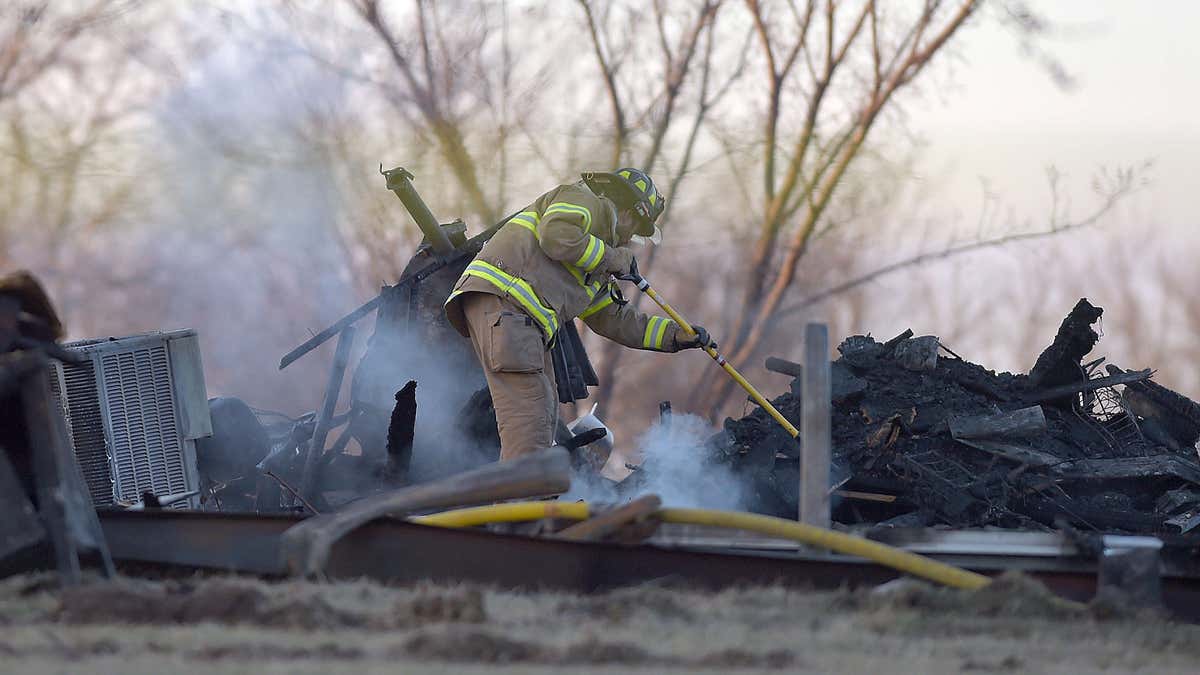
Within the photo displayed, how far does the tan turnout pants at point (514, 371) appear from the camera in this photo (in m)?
6.82

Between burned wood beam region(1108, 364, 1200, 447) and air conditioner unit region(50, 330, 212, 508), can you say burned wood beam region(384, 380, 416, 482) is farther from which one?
burned wood beam region(1108, 364, 1200, 447)

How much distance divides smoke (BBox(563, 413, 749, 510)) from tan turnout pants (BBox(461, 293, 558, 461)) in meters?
0.61

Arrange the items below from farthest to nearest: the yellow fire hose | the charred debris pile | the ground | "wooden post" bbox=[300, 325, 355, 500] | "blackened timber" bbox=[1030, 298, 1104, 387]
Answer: "blackened timber" bbox=[1030, 298, 1104, 387] < "wooden post" bbox=[300, 325, 355, 500] < the charred debris pile < the yellow fire hose < the ground

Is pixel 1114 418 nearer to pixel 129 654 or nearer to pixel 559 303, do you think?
pixel 559 303

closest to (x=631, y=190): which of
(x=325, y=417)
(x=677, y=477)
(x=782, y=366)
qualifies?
(x=782, y=366)

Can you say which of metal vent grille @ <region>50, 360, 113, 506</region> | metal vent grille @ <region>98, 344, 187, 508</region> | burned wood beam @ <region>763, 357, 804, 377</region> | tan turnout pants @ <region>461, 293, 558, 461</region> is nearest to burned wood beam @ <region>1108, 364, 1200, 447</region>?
burned wood beam @ <region>763, 357, 804, 377</region>

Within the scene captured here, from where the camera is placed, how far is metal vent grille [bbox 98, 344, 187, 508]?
22.9ft

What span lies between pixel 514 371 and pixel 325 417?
4.95ft

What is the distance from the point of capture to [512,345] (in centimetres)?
681

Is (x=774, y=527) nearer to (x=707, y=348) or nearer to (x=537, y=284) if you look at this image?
(x=537, y=284)

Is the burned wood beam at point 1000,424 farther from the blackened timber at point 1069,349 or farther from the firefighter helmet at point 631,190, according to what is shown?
the firefighter helmet at point 631,190

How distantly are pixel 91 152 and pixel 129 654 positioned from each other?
15.3 meters

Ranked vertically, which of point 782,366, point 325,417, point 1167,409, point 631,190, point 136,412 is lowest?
point 1167,409

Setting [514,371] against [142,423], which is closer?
[514,371]
